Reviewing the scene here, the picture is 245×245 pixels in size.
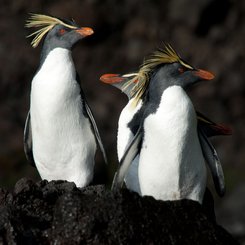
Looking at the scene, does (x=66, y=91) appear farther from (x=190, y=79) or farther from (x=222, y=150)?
(x=222, y=150)

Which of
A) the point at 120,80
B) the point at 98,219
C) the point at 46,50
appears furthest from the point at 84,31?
the point at 98,219

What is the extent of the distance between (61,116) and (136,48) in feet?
28.9

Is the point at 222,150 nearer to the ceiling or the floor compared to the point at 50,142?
nearer to the floor

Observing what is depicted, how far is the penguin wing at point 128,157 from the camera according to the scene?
6465 mm

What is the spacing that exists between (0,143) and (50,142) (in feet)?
22.7

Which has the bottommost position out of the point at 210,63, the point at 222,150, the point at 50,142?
the point at 222,150

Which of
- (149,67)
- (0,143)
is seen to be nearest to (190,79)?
(149,67)

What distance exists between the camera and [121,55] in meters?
15.6

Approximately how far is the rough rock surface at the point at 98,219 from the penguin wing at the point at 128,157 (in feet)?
1.53

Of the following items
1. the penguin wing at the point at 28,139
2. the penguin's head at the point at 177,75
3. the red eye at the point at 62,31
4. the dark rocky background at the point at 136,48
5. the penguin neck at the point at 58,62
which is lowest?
the dark rocky background at the point at 136,48

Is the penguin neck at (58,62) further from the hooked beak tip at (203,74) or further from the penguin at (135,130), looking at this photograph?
the hooked beak tip at (203,74)

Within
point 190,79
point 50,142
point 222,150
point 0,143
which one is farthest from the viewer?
point 222,150

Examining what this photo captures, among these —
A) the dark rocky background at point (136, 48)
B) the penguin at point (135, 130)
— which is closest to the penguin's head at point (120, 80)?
the penguin at point (135, 130)

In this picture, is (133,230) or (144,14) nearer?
(133,230)
